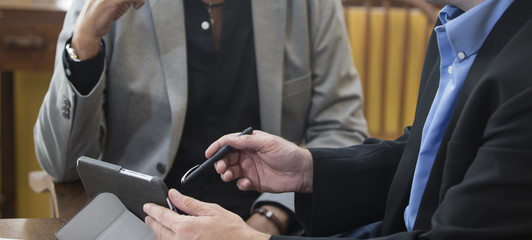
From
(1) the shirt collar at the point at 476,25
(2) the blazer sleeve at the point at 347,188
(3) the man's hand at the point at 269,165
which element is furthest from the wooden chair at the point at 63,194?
(1) the shirt collar at the point at 476,25

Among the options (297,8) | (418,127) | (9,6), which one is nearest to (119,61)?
(297,8)

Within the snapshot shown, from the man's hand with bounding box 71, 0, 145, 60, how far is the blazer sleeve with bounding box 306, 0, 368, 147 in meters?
0.42

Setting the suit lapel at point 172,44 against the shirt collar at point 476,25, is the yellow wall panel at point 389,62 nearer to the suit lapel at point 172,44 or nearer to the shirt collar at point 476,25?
the suit lapel at point 172,44

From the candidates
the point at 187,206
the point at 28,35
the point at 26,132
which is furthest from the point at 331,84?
the point at 26,132

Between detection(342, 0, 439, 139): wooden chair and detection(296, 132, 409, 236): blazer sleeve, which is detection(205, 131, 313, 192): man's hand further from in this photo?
detection(342, 0, 439, 139): wooden chair

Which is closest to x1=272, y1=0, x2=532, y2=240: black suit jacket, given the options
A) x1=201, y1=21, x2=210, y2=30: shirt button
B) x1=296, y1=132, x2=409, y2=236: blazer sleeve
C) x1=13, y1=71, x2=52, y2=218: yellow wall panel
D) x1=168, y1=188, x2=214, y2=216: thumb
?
x1=296, y1=132, x2=409, y2=236: blazer sleeve

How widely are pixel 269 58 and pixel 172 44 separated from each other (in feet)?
0.67

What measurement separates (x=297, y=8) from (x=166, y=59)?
308mm

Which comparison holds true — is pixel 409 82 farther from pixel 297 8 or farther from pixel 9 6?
pixel 9 6

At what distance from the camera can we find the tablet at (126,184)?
27.1 inches

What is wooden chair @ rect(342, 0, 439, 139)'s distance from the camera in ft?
5.67

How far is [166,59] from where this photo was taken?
3.79 feet

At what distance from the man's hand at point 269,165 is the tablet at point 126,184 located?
6.3 inches

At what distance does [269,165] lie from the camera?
908 mm
